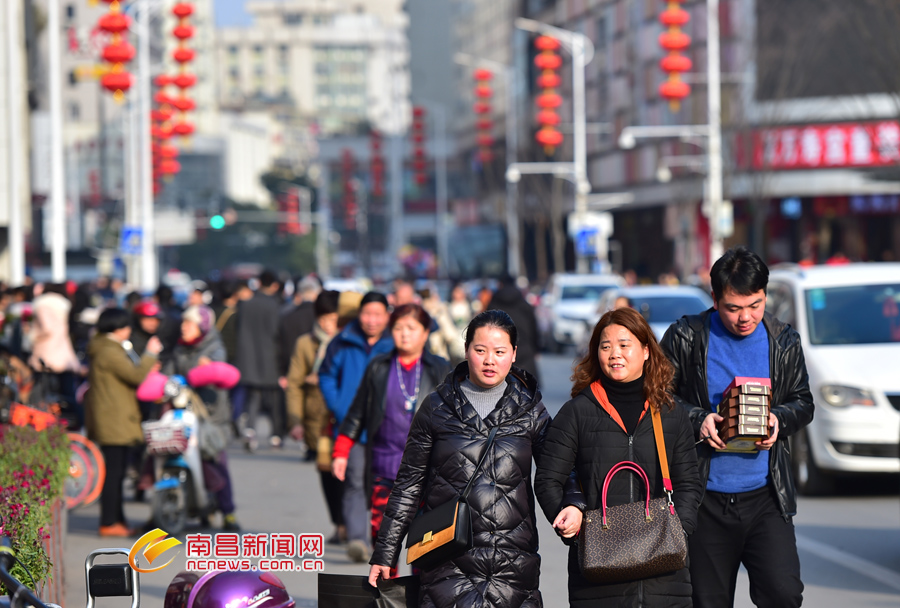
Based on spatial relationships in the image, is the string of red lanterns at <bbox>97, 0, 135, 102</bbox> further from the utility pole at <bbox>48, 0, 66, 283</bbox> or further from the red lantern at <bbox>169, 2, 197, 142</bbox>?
the red lantern at <bbox>169, 2, 197, 142</bbox>

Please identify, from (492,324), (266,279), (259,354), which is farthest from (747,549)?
(266,279)

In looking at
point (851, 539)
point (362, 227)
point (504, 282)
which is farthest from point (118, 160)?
point (851, 539)

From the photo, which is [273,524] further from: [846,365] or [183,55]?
[183,55]

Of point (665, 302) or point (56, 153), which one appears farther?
point (56, 153)

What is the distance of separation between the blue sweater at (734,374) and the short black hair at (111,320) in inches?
221

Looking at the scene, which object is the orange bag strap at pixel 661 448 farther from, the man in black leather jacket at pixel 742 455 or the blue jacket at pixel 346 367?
the blue jacket at pixel 346 367

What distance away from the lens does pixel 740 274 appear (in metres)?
5.07

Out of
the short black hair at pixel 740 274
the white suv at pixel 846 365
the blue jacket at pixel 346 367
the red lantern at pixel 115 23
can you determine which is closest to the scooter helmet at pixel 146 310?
the blue jacket at pixel 346 367

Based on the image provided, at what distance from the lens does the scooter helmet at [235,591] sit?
475cm

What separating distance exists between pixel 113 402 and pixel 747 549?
5.78 m

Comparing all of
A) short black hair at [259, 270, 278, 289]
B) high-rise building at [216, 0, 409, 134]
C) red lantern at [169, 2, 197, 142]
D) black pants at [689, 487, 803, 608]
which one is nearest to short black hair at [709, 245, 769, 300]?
black pants at [689, 487, 803, 608]

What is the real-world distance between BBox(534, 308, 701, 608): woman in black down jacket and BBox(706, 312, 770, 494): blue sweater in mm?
542

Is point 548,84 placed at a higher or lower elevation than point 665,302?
higher

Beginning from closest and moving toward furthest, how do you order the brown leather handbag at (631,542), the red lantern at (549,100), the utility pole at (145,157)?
1. the brown leather handbag at (631,542)
2. the red lantern at (549,100)
3. the utility pole at (145,157)
